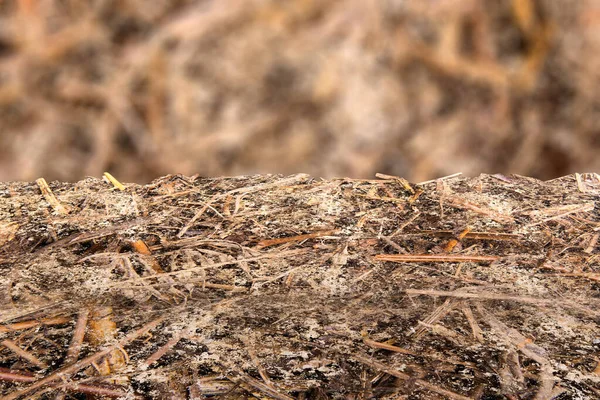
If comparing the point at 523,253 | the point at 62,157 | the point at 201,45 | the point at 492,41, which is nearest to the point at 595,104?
the point at 492,41

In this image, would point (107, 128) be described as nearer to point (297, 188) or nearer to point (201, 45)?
point (201, 45)

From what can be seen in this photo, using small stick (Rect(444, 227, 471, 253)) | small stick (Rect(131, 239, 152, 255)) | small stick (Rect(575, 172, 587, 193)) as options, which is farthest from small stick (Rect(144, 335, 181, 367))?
small stick (Rect(575, 172, 587, 193))

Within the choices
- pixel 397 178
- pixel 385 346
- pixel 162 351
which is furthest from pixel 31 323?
pixel 397 178

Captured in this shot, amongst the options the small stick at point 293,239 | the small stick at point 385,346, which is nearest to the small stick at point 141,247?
the small stick at point 293,239

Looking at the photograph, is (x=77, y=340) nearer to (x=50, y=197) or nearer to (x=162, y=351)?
(x=162, y=351)

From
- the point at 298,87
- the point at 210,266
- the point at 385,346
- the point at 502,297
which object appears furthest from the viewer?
the point at 298,87

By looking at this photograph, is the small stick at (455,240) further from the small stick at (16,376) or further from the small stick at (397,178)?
the small stick at (16,376)
